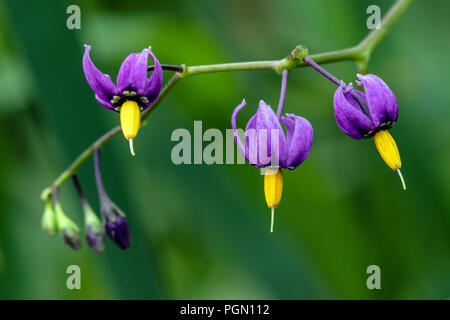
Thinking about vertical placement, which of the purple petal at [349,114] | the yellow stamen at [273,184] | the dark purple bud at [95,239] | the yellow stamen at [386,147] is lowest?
the dark purple bud at [95,239]

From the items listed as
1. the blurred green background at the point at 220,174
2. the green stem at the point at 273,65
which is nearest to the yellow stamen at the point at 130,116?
the green stem at the point at 273,65

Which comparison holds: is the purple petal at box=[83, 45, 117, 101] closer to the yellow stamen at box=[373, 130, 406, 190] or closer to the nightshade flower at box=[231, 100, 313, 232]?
the nightshade flower at box=[231, 100, 313, 232]

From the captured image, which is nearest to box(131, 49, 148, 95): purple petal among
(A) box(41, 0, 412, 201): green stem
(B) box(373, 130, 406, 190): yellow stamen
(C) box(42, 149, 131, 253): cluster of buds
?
(A) box(41, 0, 412, 201): green stem

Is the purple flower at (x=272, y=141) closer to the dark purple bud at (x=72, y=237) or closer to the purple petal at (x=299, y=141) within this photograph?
the purple petal at (x=299, y=141)

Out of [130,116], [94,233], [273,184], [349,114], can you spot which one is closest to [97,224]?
[94,233]

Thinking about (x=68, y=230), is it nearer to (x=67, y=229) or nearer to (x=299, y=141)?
(x=67, y=229)
